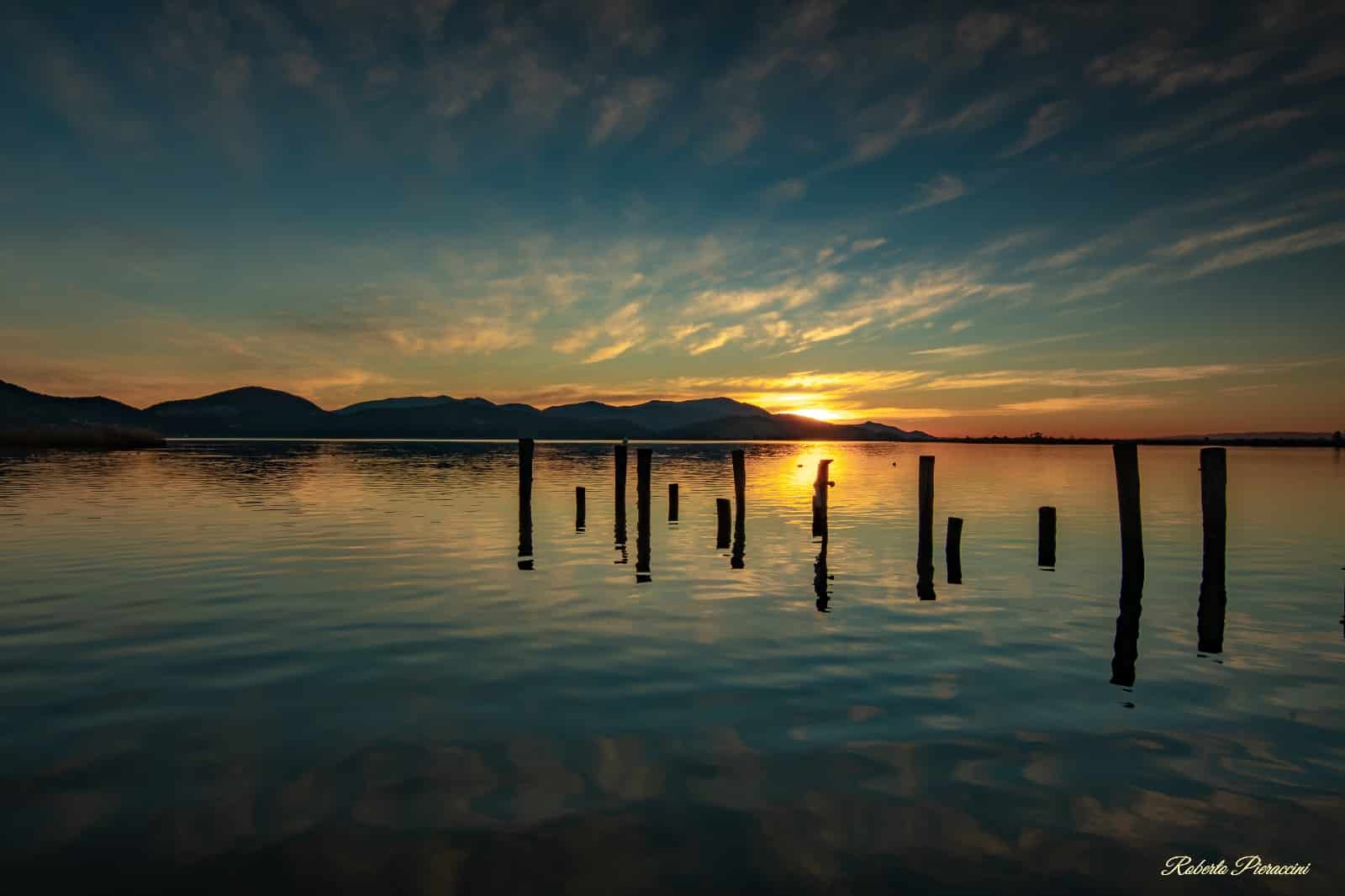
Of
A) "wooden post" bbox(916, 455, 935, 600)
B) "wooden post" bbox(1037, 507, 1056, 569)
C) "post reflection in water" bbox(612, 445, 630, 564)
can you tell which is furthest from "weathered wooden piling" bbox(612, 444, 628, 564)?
"wooden post" bbox(1037, 507, 1056, 569)

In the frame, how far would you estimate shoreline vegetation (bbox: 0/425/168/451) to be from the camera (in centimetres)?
8838

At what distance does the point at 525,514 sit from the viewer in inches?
1030

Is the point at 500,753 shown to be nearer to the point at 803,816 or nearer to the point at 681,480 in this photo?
the point at 803,816

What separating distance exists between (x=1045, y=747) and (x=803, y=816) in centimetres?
322

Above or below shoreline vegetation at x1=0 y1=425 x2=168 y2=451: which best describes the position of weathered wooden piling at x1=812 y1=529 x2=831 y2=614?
below

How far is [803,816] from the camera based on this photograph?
258 inches

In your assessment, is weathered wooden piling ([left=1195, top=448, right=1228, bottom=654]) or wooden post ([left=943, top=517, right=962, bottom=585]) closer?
weathered wooden piling ([left=1195, top=448, right=1228, bottom=654])

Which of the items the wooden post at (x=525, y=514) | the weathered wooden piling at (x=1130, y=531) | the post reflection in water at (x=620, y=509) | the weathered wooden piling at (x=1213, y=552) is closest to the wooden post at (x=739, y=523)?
the post reflection in water at (x=620, y=509)

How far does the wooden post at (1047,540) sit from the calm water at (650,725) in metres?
0.63

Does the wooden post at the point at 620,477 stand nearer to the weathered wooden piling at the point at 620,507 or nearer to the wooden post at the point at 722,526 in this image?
the weathered wooden piling at the point at 620,507

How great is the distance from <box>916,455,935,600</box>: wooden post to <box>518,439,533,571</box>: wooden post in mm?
9476

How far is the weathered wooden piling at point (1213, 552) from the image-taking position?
1391 centimetres
